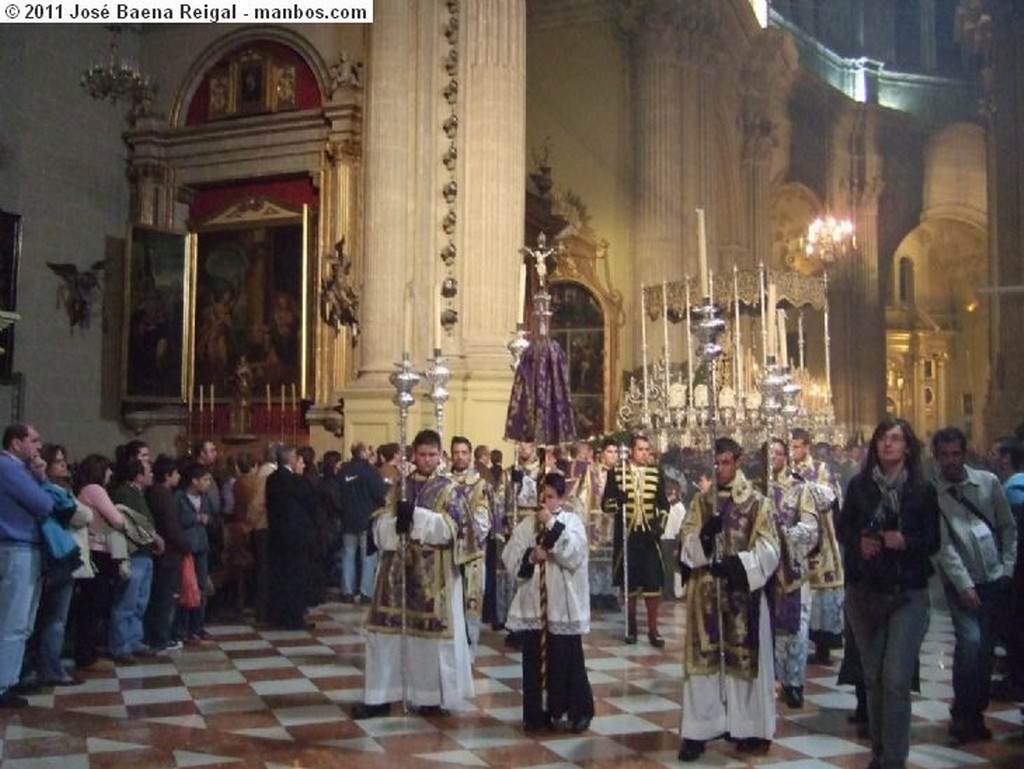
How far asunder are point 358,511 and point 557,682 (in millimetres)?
5780

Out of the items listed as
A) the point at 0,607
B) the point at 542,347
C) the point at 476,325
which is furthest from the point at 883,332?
the point at 0,607

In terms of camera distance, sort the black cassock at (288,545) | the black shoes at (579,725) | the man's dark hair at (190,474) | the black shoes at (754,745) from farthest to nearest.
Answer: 1. the black cassock at (288,545)
2. the man's dark hair at (190,474)
3. the black shoes at (579,725)
4. the black shoes at (754,745)

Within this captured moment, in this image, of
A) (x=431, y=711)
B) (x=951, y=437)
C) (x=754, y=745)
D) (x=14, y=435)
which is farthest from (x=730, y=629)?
(x=14, y=435)

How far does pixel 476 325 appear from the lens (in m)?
14.2

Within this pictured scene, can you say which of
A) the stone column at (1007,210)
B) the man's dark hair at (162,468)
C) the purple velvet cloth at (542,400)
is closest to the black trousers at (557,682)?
the purple velvet cloth at (542,400)

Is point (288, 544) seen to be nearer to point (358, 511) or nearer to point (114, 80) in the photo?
point (358, 511)

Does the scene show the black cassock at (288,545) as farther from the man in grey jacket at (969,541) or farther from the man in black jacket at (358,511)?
the man in grey jacket at (969,541)

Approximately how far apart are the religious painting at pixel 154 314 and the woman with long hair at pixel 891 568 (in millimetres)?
14156

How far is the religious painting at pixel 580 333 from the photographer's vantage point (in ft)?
71.7

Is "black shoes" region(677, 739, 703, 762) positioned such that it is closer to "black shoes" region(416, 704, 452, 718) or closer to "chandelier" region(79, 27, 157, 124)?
"black shoes" region(416, 704, 452, 718)

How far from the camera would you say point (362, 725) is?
22.8ft

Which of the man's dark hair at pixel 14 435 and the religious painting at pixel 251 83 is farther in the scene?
the religious painting at pixel 251 83

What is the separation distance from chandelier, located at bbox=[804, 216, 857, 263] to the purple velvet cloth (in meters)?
22.9

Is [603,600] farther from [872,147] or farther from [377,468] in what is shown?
[872,147]
